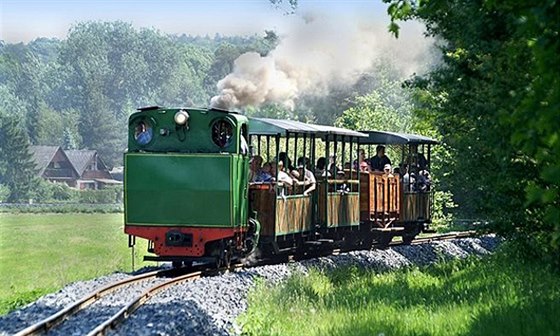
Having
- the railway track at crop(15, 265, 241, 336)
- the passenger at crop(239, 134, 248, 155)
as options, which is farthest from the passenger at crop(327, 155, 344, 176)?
the passenger at crop(239, 134, 248, 155)

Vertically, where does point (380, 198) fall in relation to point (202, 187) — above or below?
below

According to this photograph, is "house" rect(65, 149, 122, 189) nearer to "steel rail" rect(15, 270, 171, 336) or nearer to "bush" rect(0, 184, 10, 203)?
"bush" rect(0, 184, 10, 203)

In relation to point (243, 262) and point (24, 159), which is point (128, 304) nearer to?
point (243, 262)

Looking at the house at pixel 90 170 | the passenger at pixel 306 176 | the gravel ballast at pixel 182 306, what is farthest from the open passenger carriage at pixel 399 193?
the house at pixel 90 170

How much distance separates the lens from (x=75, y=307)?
1352 centimetres

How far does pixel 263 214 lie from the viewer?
61.1ft

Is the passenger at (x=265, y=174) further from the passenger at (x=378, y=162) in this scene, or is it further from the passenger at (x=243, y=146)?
the passenger at (x=378, y=162)

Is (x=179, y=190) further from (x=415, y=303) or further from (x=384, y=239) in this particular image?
(x=384, y=239)

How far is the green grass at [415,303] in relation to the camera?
38.2 feet

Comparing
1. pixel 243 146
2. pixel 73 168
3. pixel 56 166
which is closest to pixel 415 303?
pixel 243 146

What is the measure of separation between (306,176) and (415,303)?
621cm

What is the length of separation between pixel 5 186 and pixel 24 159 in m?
2.49

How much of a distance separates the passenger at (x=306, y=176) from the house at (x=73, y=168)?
68.4 m

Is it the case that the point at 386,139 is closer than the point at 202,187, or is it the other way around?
the point at 202,187
